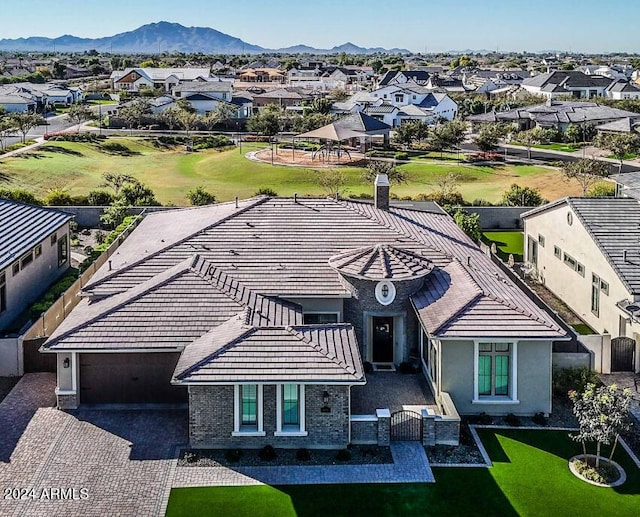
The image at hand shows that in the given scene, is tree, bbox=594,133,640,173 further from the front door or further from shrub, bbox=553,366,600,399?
A: the front door

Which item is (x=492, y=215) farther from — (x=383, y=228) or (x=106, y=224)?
(x=106, y=224)

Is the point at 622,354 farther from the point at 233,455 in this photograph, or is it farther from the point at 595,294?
the point at 233,455

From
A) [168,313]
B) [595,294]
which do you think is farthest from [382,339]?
[595,294]

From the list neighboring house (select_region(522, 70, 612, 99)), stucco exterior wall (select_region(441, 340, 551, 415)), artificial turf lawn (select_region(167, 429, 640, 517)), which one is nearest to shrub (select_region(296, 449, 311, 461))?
artificial turf lawn (select_region(167, 429, 640, 517))

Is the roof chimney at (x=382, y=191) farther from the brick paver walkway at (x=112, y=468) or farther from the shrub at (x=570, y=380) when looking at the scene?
the brick paver walkway at (x=112, y=468)

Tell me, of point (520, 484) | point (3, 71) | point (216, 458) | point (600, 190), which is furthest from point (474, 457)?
point (3, 71)

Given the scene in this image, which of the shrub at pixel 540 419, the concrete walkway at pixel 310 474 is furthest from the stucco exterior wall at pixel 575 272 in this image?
the concrete walkway at pixel 310 474
